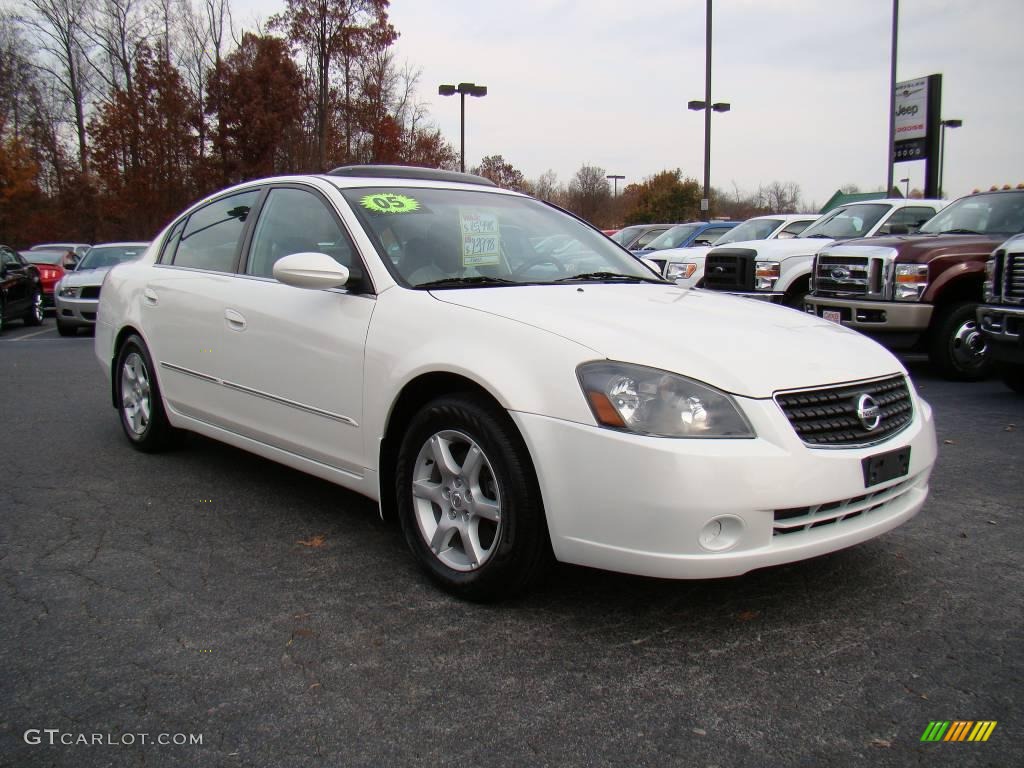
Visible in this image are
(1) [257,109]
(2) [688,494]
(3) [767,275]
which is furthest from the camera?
(1) [257,109]

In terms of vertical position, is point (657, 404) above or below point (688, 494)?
above

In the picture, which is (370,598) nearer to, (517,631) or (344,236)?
(517,631)

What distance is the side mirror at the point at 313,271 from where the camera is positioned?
345 centimetres

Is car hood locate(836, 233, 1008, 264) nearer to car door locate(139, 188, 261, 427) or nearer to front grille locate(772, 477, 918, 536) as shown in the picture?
front grille locate(772, 477, 918, 536)

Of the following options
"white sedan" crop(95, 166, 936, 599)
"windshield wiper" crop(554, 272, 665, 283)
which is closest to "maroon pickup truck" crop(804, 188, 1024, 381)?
"windshield wiper" crop(554, 272, 665, 283)

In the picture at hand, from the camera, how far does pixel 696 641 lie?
2848 mm

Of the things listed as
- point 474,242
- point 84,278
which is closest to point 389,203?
point 474,242

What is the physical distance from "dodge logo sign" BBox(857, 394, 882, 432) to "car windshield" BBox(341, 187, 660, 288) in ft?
4.57

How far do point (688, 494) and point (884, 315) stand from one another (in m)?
6.90

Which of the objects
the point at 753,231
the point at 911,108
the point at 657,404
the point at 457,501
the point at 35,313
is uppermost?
the point at 911,108

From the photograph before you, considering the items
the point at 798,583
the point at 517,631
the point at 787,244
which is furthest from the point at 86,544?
the point at 787,244

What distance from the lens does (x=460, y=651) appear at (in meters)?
2.78

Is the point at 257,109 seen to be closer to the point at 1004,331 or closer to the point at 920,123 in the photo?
the point at 920,123

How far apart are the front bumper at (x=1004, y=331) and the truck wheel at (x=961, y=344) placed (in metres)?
1.14
